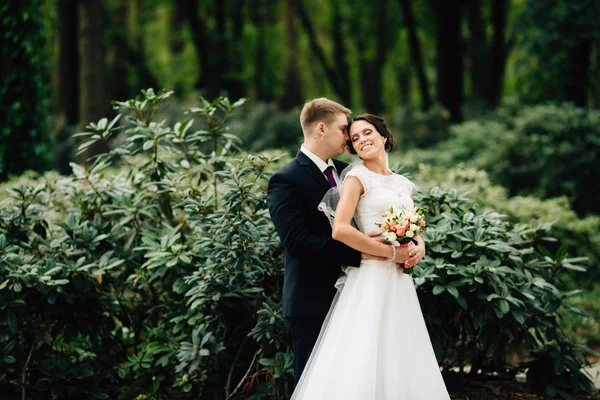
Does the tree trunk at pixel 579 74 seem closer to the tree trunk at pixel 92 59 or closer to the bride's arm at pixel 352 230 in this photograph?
the tree trunk at pixel 92 59

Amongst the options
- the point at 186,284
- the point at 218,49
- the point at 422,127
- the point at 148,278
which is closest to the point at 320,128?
the point at 186,284

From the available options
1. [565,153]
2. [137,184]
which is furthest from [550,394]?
[565,153]

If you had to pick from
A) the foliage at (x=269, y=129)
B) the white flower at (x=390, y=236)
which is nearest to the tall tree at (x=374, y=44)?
the foliage at (x=269, y=129)

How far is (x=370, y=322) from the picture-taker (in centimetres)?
380

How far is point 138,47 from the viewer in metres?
23.1

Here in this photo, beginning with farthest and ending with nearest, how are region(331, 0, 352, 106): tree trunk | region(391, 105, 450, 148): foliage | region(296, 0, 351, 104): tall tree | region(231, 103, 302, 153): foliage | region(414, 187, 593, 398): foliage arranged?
region(331, 0, 352, 106): tree trunk → region(296, 0, 351, 104): tall tree → region(391, 105, 450, 148): foliage → region(231, 103, 302, 153): foliage → region(414, 187, 593, 398): foliage

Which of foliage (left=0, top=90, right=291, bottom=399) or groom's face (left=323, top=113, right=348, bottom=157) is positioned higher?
groom's face (left=323, top=113, right=348, bottom=157)

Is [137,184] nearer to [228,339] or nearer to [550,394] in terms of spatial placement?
[228,339]

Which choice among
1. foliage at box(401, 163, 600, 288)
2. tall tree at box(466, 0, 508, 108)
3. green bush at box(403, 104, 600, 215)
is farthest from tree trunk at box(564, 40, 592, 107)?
tall tree at box(466, 0, 508, 108)

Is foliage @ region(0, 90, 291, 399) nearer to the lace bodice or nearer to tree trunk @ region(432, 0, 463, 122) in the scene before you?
the lace bodice

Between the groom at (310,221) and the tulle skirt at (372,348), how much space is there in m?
0.12

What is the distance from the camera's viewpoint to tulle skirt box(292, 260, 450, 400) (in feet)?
12.3

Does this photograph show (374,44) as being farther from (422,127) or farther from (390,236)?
(390,236)

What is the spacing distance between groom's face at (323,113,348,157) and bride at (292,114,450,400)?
52mm
